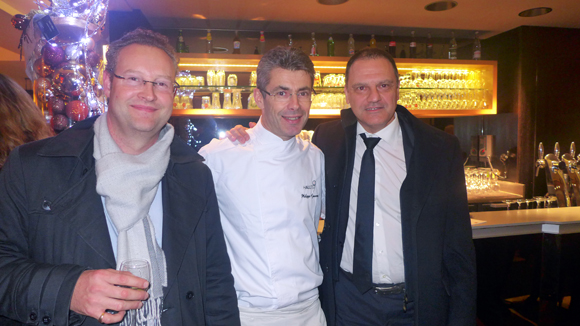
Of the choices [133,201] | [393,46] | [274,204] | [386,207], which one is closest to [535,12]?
[393,46]

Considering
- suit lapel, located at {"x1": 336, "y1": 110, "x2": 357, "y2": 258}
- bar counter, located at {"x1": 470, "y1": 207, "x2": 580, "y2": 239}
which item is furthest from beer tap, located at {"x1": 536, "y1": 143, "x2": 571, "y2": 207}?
suit lapel, located at {"x1": 336, "y1": 110, "x2": 357, "y2": 258}

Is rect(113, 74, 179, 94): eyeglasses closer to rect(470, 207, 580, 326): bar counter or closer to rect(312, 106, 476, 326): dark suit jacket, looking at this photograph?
rect(312, 106, 476, 326): dark suit jacket

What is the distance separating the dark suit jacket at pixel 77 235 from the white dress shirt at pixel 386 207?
2.31ft

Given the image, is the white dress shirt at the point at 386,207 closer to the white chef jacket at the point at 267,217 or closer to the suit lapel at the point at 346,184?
the suit lapel at the point at 346,184

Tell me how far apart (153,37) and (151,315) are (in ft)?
3.21

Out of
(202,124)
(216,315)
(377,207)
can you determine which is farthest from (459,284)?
(202,124)

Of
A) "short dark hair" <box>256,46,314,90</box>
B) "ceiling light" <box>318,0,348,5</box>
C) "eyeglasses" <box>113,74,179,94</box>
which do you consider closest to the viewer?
"eyeglasses" <box>113,74,179,94</box>

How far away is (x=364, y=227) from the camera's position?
1.73 metres

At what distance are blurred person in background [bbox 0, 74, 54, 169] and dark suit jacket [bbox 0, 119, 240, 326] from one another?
833 mm

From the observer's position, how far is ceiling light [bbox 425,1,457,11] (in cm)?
412

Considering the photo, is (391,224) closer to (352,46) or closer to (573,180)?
(573,180)

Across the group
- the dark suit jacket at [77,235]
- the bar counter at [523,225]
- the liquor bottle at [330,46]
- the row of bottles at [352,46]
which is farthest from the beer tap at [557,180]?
the dark suit jacket at [77,235]

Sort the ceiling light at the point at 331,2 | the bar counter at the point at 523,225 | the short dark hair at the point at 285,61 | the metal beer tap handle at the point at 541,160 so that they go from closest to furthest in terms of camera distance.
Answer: the short dark hair at the point at 285,61, the bar counter at the point at 523,225, the metal beer tap handle at the point at 541,160, the ceiling light at the point at 331,2

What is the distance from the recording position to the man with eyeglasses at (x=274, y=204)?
4.98 ft
